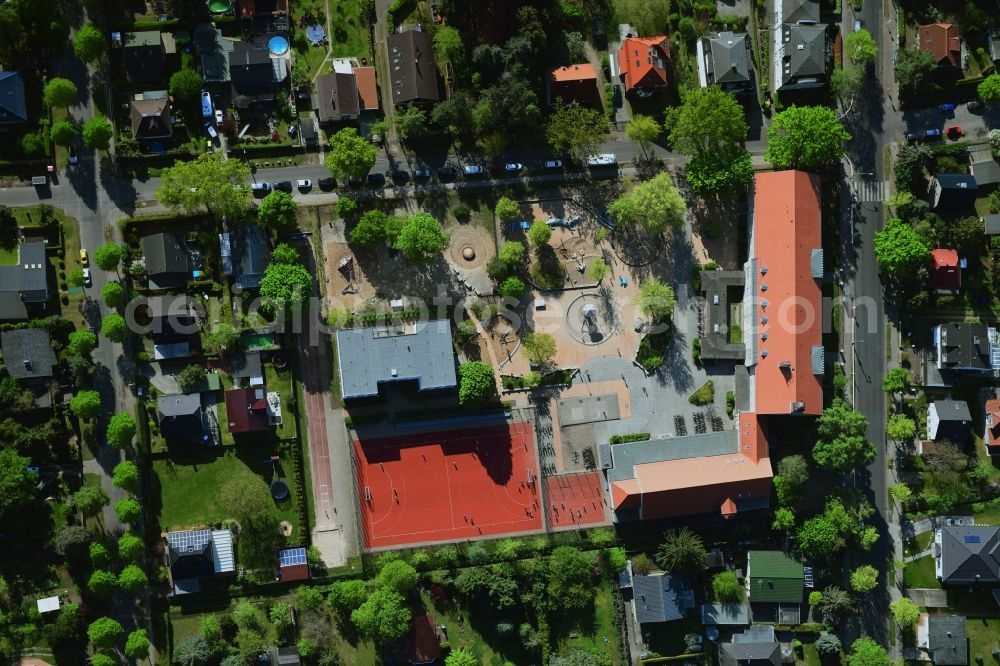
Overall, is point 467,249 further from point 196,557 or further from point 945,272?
point 945,272

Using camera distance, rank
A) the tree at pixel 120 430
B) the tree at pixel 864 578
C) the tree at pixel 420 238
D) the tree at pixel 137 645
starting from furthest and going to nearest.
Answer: the tree at pixel 864 578
the tree at pixel 420 238
the tree at pixel 120 430
the tree at pixel 137 645

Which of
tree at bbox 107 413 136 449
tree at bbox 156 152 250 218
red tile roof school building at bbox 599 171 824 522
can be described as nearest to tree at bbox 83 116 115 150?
tree at bbox 156 152 250 218

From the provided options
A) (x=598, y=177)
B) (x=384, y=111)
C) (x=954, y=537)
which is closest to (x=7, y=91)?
(x=384, y=111)

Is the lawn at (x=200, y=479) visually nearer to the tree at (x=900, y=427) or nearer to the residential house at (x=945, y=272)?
the tree at (x=900, y=427)

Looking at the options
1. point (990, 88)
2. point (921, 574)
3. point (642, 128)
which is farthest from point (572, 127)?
point (921, 574)

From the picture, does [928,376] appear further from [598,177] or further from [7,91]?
[7,91]

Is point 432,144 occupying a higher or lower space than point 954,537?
higher

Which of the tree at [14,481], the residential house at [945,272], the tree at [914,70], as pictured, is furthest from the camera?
the tree at [914,70]

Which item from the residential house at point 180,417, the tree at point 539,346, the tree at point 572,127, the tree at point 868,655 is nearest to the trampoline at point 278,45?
the tree at point 572,127
